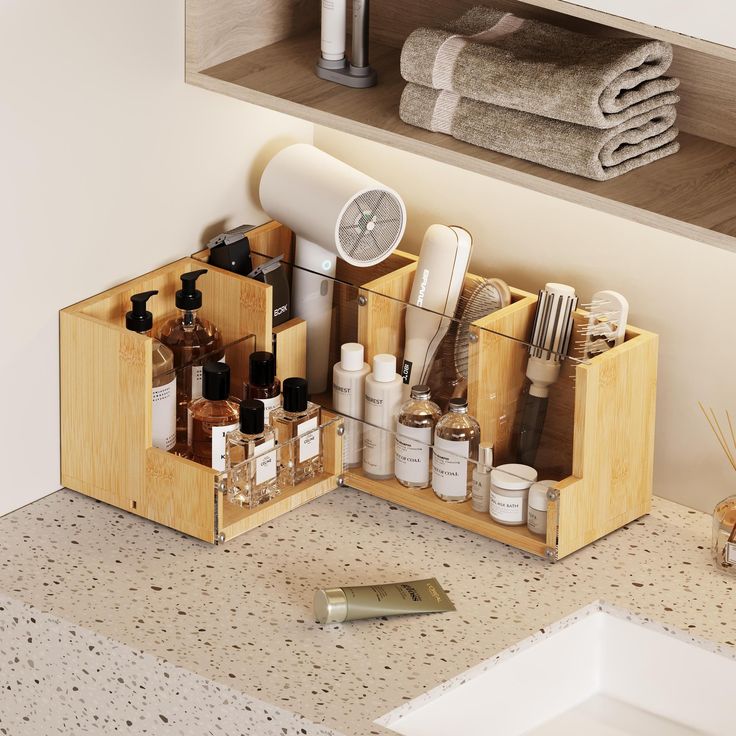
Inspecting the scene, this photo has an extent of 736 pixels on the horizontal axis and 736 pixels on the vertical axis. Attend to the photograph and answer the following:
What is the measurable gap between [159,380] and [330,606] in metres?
0.38

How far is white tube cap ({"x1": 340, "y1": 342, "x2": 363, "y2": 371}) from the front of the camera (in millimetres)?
1864

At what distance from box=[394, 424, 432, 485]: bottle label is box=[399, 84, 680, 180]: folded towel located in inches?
15.7

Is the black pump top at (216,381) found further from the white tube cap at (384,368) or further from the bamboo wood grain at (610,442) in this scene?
the bamboo wood grain at (610,442)

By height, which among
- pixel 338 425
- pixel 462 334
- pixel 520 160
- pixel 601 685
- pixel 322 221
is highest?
pixel 520 160

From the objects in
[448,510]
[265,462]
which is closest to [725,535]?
[448,510]

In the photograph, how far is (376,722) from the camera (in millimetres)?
1459

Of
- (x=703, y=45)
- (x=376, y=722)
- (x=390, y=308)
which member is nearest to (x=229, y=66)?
(x=390, y=308)

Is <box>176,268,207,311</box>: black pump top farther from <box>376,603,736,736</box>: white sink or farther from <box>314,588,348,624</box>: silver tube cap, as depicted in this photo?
<box>376,603,736,736</box>: white sink

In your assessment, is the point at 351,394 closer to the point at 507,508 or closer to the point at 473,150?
the point at 507,508

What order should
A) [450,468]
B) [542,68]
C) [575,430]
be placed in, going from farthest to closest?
[450,468], [575,430], [542,68]

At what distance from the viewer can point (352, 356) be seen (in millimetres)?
1866

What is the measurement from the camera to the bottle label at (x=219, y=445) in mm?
1761

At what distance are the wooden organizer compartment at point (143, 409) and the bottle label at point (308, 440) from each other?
0.07ft

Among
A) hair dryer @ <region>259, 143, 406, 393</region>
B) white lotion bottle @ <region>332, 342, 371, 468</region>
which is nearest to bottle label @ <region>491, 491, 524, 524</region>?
white lotion bottle @ <region>332, 342, 371, 468</region>
